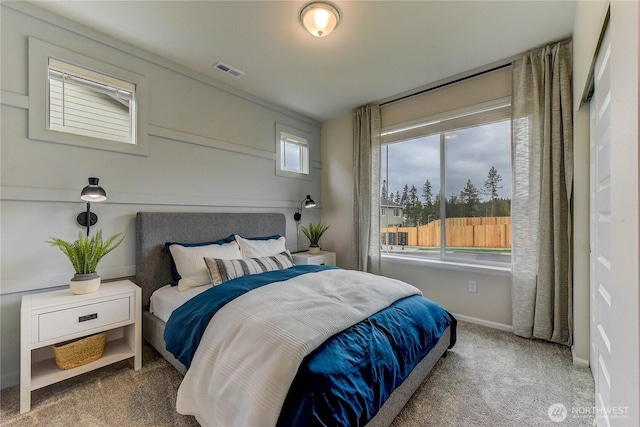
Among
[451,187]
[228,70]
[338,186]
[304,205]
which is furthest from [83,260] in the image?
[451,187]

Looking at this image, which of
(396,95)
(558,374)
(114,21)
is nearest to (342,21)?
(396,95)

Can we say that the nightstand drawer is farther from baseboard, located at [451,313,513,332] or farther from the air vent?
baseboard, located at [451,313,513,332]

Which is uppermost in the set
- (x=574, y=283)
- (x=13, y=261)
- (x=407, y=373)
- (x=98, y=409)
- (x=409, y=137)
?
(x=409, y=137)

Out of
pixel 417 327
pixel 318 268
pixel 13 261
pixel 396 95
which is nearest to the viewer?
pixel 417 327

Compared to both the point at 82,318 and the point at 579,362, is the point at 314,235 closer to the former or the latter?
the point at 82,318

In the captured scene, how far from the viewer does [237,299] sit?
5.76 ft

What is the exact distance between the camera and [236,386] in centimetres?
129

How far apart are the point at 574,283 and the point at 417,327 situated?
150 cm

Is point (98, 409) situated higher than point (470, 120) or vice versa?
point (470, 120)

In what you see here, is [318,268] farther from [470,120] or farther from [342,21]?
[470,120]

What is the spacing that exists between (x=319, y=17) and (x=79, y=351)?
2.99 metres

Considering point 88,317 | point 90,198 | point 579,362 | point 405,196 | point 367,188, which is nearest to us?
point 88,317

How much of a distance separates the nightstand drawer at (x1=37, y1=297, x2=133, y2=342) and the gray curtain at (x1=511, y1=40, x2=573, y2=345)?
350 cm

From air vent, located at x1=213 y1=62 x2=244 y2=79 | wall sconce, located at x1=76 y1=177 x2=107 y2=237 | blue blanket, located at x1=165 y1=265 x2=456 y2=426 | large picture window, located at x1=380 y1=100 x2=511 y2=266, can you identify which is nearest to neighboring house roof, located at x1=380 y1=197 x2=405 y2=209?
large picture window, located at x1=380 y1=100 x2=511 y2=266
